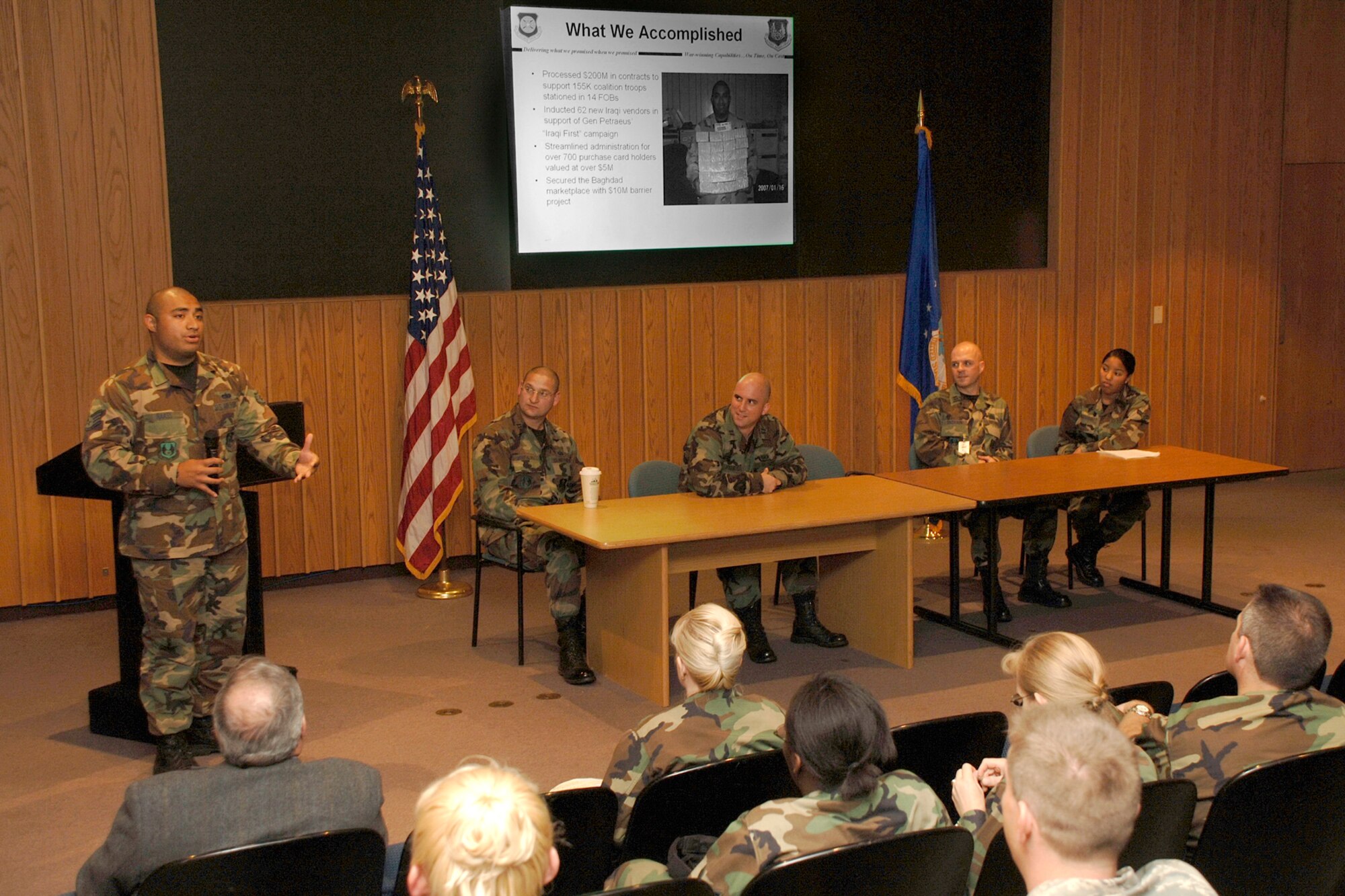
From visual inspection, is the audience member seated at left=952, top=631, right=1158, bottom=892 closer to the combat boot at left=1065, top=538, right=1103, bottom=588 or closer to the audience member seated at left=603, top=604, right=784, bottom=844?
the audience member seated at left=603, top=604, right=784, bottom=844

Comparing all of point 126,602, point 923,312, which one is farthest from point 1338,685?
point 923,312

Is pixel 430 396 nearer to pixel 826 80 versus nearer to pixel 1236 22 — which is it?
pixel 826 80

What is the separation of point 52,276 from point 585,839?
16.3 ft

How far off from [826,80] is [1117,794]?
748cm

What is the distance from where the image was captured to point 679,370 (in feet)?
27.0

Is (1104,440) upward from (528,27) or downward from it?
downward

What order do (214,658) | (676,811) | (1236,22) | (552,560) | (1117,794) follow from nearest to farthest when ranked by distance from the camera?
(1117,794) → (676,811) → (214,658) → (552,560) → (1236,22)

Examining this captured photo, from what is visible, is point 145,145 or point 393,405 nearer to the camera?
point 145,145

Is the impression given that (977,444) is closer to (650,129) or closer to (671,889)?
(650,129)

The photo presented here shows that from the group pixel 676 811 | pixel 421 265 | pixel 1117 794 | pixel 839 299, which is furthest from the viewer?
pixel 839 299

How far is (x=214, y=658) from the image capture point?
496 cm

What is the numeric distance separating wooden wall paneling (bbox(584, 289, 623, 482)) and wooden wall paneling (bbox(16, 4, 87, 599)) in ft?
8.91

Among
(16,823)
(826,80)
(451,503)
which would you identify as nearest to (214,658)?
(16,823)

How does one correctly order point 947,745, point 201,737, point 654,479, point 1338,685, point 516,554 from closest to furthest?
point 947,745 → point 1338,685 → point 201,737 → point 516,554 → point 654,479
